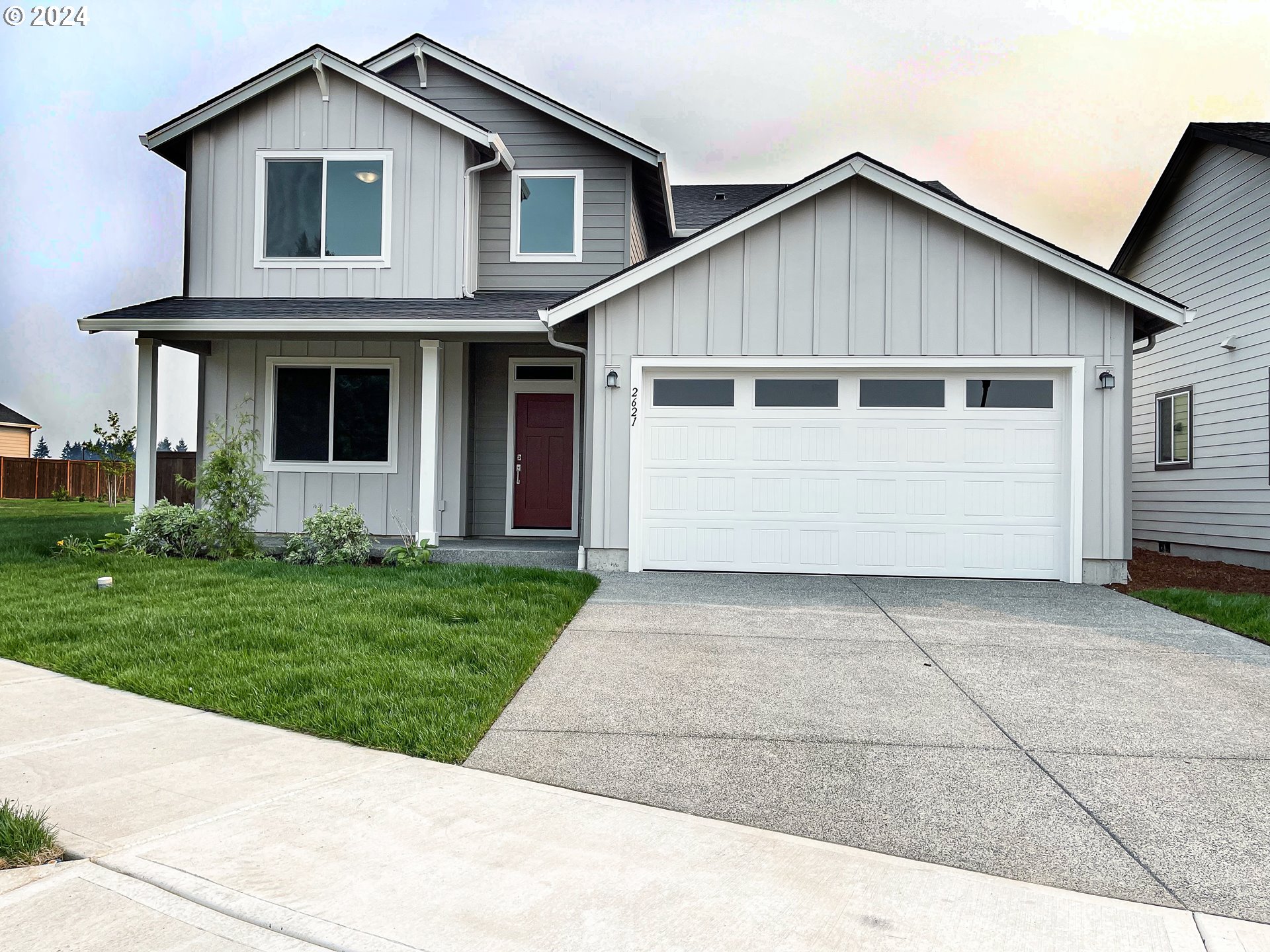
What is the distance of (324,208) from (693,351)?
18.3 feet

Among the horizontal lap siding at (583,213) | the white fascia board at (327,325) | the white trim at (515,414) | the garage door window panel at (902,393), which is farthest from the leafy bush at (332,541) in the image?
the garage door window panel at (902,393)

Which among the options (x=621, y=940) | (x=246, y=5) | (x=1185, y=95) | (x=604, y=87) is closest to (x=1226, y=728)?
(x=621, y=940)

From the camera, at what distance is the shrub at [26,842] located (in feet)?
8.79

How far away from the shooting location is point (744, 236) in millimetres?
9758

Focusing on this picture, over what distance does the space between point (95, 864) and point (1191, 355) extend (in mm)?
15024

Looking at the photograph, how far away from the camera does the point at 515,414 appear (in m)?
12.3

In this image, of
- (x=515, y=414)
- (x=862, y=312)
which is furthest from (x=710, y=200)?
(x=862, y=312)

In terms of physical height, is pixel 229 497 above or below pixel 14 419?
below

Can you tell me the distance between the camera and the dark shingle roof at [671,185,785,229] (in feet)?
53.0

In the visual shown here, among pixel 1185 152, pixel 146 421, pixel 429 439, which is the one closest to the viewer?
pixel 429 439

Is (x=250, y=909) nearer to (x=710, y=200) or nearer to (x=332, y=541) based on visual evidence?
(x=332, y=541)

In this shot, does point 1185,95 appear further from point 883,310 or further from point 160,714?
point 160,714

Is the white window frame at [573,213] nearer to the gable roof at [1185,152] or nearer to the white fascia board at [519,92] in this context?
the white fascia board at [519,92]

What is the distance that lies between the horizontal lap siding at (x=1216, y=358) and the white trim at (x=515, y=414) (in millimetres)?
8928
